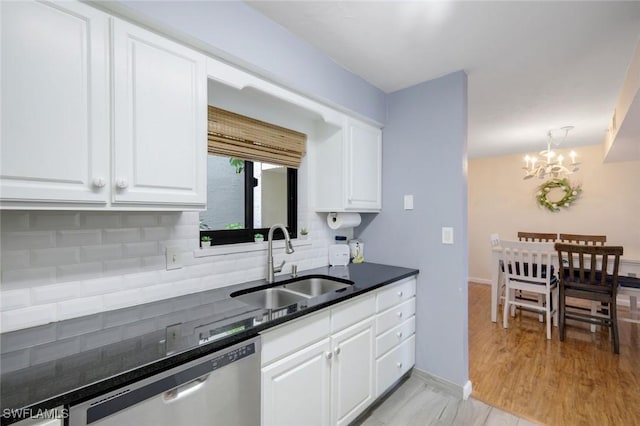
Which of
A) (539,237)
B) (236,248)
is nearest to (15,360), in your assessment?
(236,248)

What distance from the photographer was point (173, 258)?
4.92 ft

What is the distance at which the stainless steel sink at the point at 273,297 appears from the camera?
171 centimetres

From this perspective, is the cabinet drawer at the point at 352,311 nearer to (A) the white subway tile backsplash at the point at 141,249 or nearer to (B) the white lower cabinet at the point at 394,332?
(B) the white lower cabinet at the point at 394,332

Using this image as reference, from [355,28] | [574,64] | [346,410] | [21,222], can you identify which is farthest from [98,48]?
[574,64]

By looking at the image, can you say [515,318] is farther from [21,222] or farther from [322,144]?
[21,222]

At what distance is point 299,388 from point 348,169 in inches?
57.7

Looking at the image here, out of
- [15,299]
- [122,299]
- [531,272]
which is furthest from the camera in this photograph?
[531,272]

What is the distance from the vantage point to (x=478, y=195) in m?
5.44

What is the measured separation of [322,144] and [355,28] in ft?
2.79

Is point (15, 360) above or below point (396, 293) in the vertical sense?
above

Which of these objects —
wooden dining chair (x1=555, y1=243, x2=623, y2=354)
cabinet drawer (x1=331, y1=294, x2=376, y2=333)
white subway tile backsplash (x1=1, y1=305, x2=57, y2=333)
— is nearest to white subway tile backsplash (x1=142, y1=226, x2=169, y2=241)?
white subway tile backsplash (x1=1, y1=305, x2=57, y2=333)

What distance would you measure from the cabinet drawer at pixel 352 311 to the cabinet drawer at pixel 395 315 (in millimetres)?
129

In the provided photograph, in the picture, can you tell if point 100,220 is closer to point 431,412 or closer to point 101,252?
point 101,252

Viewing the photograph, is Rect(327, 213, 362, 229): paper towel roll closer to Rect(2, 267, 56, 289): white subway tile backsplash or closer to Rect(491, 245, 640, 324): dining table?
Rect(2, 267, 56, 289): white subway tile backsplash
